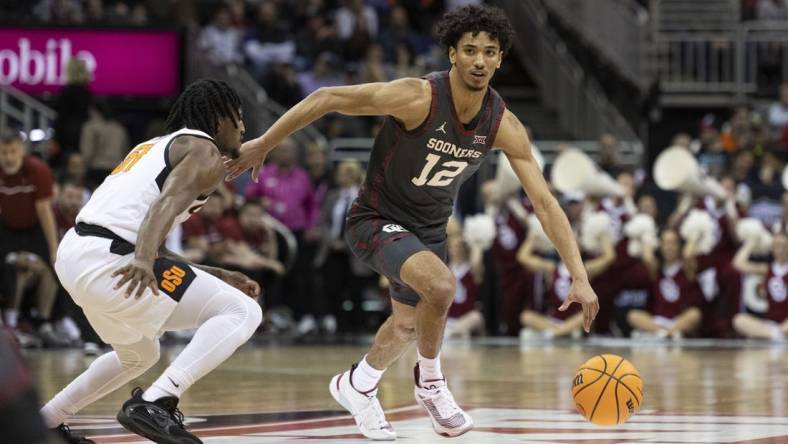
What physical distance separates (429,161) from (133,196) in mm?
1666

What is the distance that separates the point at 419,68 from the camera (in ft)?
65.5

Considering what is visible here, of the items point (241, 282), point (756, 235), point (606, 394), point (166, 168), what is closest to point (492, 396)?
point (606, 394)

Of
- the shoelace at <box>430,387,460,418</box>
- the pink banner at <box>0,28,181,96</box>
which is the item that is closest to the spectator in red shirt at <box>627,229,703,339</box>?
the pink banner at <box>0,28,181,96</box>

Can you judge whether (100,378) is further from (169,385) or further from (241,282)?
(241,282)

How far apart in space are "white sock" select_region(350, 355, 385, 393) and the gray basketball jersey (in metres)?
0.70

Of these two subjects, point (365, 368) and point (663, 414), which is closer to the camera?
Answer: point (365, 368)

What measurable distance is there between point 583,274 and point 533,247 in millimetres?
10387

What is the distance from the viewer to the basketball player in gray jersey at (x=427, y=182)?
22.2 ft

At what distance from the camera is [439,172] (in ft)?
23.1

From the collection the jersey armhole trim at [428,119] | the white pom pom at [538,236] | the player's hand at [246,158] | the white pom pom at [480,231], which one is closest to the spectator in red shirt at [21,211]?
the white pom pom at [480,231]

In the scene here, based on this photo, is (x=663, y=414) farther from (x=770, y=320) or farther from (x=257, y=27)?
(x=257, y=27)

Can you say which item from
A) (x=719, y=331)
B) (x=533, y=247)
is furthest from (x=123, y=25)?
(x=719, y=331)

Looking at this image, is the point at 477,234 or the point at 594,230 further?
the point at 477,234

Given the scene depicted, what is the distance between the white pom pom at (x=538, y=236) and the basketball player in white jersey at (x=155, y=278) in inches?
430
